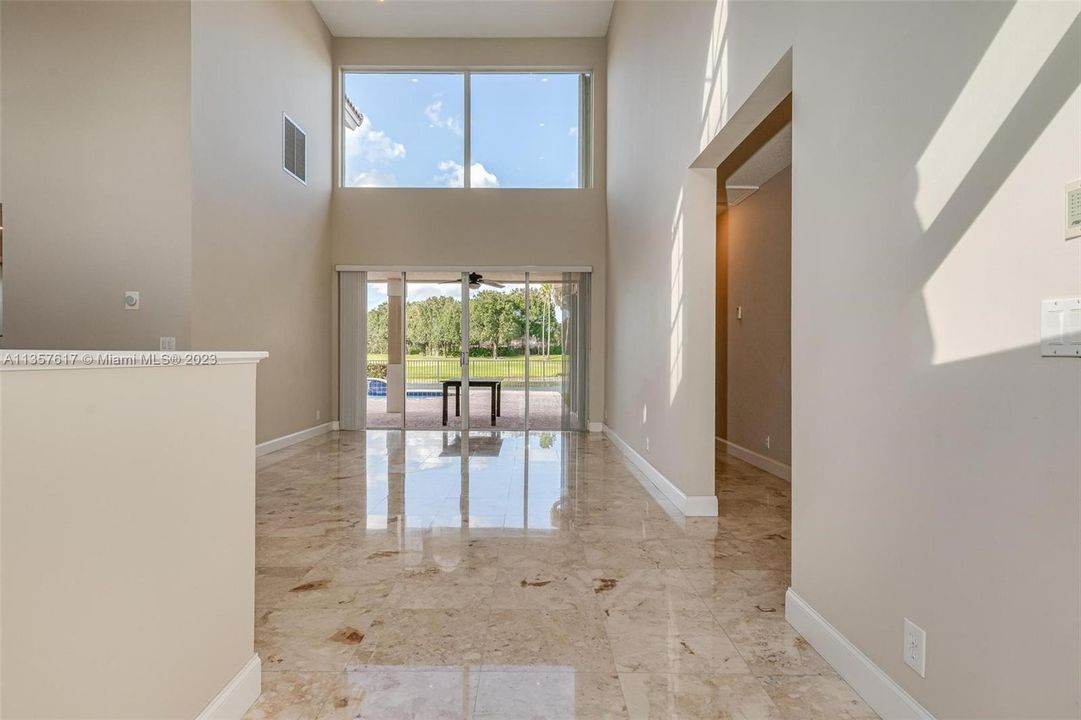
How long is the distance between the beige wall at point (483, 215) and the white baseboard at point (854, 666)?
5.74m

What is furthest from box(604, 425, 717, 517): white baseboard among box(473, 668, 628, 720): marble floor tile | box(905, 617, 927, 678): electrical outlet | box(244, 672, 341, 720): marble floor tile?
box(244, 672, 341, 720): marble floor tile

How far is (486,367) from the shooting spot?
816cm

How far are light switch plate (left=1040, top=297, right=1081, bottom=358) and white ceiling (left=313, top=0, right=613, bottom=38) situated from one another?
7387 millimetres

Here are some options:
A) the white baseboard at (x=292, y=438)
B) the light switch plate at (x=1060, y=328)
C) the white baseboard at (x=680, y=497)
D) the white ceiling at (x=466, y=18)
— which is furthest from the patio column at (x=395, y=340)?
the light switch plate at (x=1060, y=328)

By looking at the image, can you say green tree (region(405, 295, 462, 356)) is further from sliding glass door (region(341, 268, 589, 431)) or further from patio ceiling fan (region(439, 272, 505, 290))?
patio ceiling fan (region(439, 272, 505, 290))

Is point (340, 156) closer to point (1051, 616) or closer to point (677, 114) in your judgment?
point (677, 114)

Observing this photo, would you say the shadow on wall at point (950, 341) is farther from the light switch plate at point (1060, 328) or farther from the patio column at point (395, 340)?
the patio column at point (395, 340)

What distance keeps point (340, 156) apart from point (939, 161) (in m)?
7.88

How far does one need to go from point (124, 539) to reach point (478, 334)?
22.8 ft

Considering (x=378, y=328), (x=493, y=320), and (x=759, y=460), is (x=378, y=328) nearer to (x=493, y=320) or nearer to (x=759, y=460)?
(x=493, y=320)

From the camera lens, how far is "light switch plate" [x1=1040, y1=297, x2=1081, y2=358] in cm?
109

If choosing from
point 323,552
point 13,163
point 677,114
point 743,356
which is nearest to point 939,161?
point 677,114

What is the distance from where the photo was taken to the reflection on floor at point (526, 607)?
1753 millimetres

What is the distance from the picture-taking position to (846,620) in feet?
6.11
